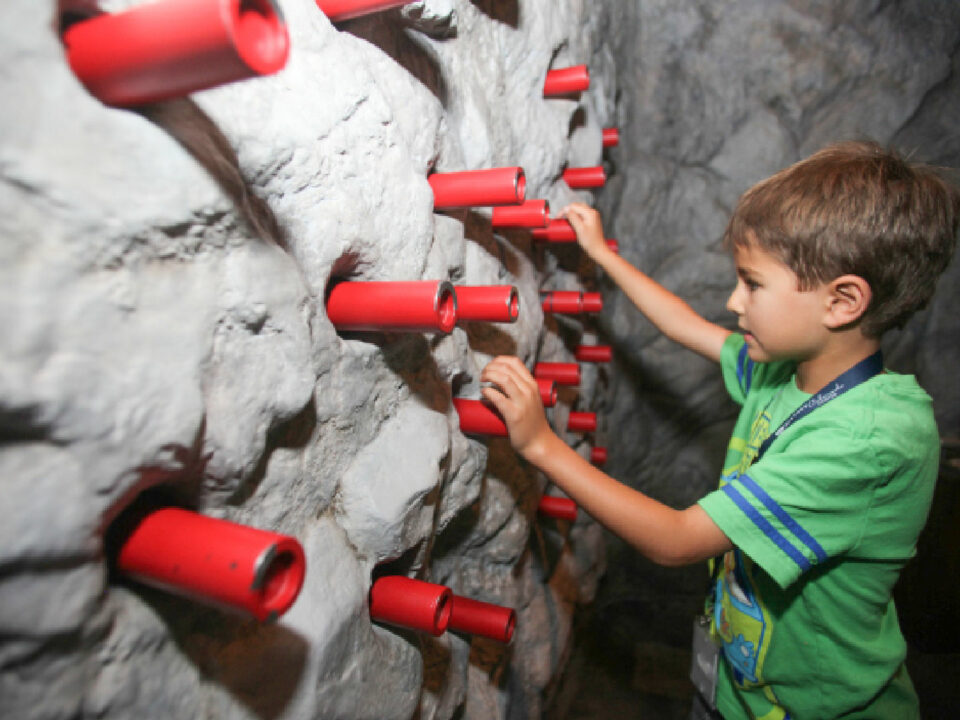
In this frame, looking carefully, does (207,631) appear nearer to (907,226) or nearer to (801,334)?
(801,334)

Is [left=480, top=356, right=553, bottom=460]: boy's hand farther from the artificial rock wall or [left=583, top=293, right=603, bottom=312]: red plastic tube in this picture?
[left=583, top=293, right=603, bottom=312]: red plastic tube

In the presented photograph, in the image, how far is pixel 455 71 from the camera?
1.13 meters

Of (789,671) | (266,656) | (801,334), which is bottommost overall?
(789,671)

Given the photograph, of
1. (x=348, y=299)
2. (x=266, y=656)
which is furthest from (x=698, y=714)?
(x=348, y=299)

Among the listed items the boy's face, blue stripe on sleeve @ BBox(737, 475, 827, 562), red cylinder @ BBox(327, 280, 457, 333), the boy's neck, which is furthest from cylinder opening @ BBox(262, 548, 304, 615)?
the boy's neck

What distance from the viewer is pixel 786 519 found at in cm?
91

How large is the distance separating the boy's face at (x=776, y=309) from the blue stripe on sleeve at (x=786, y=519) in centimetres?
29

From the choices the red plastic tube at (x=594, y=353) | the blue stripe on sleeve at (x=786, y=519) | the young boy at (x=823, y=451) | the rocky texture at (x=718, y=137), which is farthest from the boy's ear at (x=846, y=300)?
the rocky texture at (x=718, y=137)

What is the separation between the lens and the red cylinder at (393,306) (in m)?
0.72

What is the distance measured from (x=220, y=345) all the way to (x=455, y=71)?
2.70 ft

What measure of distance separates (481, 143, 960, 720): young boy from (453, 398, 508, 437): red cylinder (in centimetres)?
6

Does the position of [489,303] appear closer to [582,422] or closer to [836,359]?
[836,359]

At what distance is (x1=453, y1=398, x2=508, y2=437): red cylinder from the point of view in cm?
107

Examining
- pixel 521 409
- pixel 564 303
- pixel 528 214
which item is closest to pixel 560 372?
pixel 564 303
